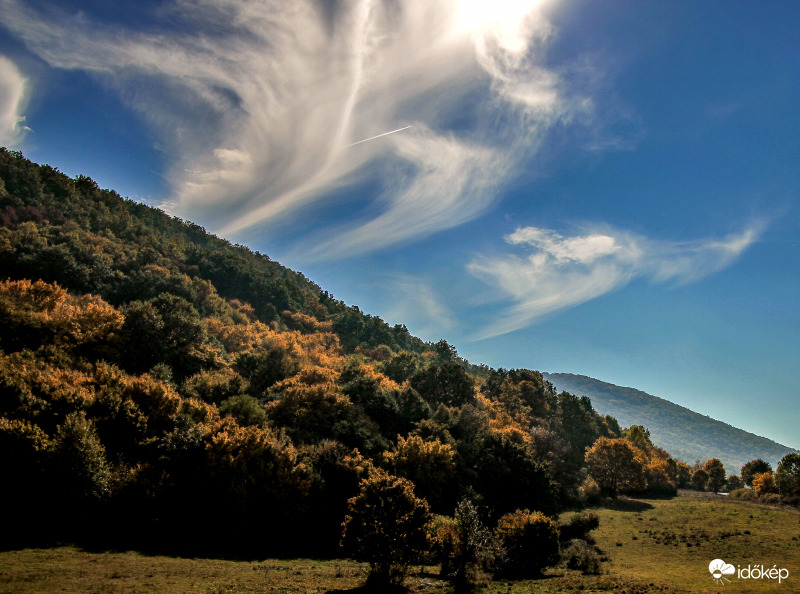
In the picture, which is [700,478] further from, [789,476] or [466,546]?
[466,546]

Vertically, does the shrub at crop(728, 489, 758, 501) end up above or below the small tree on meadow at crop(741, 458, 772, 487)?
below

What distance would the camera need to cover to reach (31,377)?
92.9 ft

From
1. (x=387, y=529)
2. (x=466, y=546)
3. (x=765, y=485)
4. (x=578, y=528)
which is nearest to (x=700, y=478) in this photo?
(x=765, y=485)

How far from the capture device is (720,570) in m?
24.2

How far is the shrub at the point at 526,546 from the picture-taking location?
26.8 metres

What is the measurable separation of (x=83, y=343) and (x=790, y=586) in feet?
189

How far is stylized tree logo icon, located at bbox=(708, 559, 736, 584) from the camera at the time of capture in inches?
860

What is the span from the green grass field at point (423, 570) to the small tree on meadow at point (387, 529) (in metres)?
1.45

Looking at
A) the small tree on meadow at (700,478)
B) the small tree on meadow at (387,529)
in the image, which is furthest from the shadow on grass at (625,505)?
the small tree on meadow at (700,478)

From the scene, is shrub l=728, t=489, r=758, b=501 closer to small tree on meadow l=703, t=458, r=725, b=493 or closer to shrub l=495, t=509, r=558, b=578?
small tree on meadow l=703, t=458, r=725, b=493

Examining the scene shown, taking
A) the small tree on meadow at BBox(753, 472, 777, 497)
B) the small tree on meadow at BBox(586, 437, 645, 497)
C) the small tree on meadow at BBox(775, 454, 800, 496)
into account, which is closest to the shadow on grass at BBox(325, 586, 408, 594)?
the small tree on meadow at BBox(586, 437, 645, 497)

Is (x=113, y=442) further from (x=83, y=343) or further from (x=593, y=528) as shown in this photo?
(x=593, y=528)

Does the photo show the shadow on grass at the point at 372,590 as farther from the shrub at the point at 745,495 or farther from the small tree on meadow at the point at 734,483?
the small tree on meadow at the point at 734,483

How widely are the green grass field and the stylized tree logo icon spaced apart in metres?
0.41
